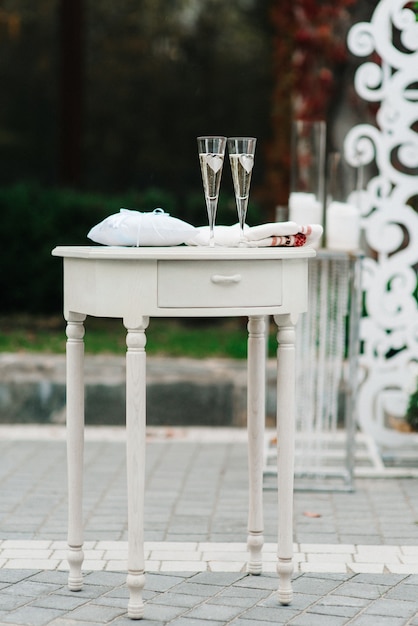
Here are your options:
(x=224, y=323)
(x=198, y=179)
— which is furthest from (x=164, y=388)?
(x=198, y=179)

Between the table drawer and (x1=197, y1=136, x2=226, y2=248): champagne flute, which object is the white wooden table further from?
(x1=197, y1=136, x2=226, y2=248): champagne flute

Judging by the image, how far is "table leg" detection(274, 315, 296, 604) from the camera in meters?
3.71

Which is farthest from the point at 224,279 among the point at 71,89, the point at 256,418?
the point at 71,89

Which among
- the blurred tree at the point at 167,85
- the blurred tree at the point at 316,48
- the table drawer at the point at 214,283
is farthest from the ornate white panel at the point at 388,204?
the blurred tree at the point at 167,85

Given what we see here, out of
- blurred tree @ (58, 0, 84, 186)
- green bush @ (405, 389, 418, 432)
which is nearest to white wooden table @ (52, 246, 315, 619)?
green bush @ (405, 389, 418, 432)

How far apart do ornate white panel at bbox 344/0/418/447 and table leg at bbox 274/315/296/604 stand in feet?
7.77

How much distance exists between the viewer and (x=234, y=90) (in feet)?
60.9

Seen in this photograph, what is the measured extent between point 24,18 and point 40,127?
1777 mm

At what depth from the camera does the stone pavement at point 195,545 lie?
366 centimetres

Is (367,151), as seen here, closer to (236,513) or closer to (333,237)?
(333,237)

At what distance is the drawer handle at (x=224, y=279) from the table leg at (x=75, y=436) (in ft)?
1.85

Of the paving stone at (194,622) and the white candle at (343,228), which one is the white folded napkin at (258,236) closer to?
the paving stone at (194,622)

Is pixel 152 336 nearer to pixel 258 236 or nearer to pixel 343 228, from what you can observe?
pixel 343 228

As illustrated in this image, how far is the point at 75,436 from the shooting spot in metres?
3.89
